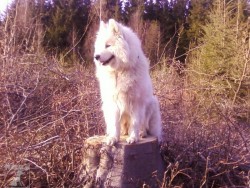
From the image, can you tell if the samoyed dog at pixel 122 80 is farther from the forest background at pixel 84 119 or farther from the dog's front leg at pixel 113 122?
the forest background at pixel 84 119

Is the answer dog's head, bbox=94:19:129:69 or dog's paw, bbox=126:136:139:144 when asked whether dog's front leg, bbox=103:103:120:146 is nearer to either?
dog's paw, bbox=126:136:139:144

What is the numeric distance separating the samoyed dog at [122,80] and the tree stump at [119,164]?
118 millimetres

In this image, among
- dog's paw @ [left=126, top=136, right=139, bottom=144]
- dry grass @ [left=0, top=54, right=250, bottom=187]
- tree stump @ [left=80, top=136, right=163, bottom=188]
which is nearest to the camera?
dry grass @ [left=0, top=54, right=250, bottom=187]

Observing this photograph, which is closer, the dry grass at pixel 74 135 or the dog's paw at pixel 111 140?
the dry grass at pixel 74 135

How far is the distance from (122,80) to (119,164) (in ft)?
3.24

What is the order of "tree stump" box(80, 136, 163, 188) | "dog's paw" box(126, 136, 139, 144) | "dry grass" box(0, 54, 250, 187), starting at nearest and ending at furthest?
"dry grass" box(0, 54, 250, 187), "tree stump" box(80, 136, 163, 188), "dog's paw" box(126, 136, 139, 144)

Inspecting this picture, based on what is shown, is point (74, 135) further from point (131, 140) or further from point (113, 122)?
point (131, 140)

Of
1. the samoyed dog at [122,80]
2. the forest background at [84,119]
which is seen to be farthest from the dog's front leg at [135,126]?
the forest background at [84,119]

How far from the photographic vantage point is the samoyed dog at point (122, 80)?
15.2ft

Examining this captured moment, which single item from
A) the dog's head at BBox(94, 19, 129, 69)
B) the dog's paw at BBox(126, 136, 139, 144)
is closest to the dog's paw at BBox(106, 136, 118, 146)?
the dog's paw at BBox(126, 136, 139, 144)

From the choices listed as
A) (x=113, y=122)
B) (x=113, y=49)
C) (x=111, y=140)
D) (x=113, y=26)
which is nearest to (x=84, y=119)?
(x=113, y=122)

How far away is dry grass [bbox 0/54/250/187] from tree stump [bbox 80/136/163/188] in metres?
0.18

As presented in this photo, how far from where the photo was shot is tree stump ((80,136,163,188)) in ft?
14.6

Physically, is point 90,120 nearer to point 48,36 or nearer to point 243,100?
point 243,100
